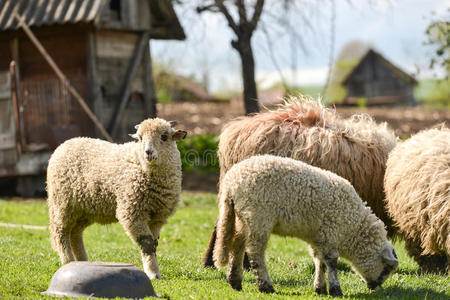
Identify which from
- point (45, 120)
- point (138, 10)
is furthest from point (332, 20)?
point (45, 120)

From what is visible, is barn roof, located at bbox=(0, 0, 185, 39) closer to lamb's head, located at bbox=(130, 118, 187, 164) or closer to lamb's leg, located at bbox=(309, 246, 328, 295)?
lamb's head, located at bbox=(130, 118, 187, 164)

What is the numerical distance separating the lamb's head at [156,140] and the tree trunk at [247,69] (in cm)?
907

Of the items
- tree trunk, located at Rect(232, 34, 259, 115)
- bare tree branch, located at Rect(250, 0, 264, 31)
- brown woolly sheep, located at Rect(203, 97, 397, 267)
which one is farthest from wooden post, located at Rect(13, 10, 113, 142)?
brown woolly sheep, located at Rect(203, 97, 397, 267)

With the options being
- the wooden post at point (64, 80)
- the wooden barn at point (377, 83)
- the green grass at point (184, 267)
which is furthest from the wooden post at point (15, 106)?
the wooden barn at point (377, 83)

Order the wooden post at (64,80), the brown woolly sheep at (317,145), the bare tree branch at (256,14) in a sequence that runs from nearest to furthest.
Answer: the brown woolly sheep at (317,145)
the wooden post at (64,80)
the bare tree branch at (256,14)

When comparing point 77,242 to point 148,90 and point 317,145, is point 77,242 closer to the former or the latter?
point 317,145

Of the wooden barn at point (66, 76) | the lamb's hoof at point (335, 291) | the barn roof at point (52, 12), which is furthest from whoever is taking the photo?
the wooden barn at point (66, 76)

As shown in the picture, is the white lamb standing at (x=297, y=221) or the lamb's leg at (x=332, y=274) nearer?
the white lamb standing at (x=297, y=221)

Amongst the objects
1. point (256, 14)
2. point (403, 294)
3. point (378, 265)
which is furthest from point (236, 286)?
point (256, 14)

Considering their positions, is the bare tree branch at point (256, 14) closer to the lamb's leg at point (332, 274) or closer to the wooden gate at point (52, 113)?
the wooden gate at point (52, 113)

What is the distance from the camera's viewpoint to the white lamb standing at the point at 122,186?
22.7ft

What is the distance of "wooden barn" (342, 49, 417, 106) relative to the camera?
179 ft

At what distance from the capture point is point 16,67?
15062mm

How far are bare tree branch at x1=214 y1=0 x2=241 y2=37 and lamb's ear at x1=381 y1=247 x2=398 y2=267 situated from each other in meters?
10.5
